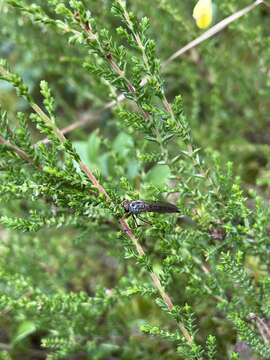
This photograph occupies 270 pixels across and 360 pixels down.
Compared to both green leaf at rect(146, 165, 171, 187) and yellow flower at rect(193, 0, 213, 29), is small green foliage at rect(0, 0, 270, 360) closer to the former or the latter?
green leaf at rect(146, 165, 171, 187)

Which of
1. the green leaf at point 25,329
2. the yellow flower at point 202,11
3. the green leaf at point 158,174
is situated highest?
the yellow flower at point 202,11

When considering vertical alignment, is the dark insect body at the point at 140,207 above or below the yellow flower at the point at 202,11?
below

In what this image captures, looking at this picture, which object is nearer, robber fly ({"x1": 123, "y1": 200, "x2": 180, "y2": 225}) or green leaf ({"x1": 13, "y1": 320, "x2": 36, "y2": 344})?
robber fly ({"x1": 123, "y1": 200, "x2": 180, "y2": 225})

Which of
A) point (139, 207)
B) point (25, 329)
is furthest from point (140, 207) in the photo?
point (25, 329)

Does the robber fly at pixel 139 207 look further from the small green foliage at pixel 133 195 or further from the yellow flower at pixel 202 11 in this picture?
the yellow flower at pixel 202 11

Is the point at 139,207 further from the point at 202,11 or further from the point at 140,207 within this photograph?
the point at 202,11

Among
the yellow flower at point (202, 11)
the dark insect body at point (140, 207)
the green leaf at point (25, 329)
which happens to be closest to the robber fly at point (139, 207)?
the dark insect body at point (140, 207)

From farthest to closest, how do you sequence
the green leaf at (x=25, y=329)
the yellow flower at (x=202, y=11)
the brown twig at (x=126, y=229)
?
1. the green leaf at (x=25, y=329)
2. the yellow flower at (x=202, y=11)
3. the brown twig at (x=126, y=229)

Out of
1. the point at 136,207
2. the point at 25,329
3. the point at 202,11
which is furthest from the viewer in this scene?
the point at 25,329

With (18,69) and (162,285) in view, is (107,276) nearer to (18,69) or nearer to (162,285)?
(162,285)

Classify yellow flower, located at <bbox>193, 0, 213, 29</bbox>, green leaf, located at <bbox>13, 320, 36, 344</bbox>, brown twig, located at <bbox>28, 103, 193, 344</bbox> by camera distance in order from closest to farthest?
brown twig, located at <bbox>28, 103, 193, 344</bbox> < yellow flower, located at <bbox>193, 0, 213, 29</bbox> < green leaf, located at <bbox>13, 320, 36, 344</bbox>

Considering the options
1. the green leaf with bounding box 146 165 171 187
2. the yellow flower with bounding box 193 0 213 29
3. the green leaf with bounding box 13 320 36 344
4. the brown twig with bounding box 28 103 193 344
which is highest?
the yellow flower with bounding box 193 0 213 29

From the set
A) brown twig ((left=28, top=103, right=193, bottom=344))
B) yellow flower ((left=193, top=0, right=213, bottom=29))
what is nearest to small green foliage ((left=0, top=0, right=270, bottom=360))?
brown twig ((left=28, top=103, right=193, bottom=344))

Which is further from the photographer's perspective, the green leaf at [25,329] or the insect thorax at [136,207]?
the green leaf at [25,329]
